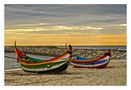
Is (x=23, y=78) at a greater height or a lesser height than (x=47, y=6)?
lesser

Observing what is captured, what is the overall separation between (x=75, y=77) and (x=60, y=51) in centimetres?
36

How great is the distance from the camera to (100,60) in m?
4.91

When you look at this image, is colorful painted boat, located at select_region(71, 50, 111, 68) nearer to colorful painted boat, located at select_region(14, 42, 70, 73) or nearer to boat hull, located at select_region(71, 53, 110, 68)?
boat hull, located at select_region(71, 53, 110, 68)

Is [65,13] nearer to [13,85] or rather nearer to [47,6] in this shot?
[47,6]

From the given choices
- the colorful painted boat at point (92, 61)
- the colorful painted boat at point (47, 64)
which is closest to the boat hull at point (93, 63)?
the colorful painted boat at point (92, 61)

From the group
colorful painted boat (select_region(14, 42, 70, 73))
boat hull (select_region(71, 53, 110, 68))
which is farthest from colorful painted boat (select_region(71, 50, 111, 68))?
colorful painted boat (select_region(14, 42, 70, 73))

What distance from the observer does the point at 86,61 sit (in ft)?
16.1

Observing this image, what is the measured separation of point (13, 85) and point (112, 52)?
49.4 inches

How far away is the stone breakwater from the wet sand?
3.5 inches

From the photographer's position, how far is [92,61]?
4.92m

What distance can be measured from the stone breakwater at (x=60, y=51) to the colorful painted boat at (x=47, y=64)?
0.22ft
